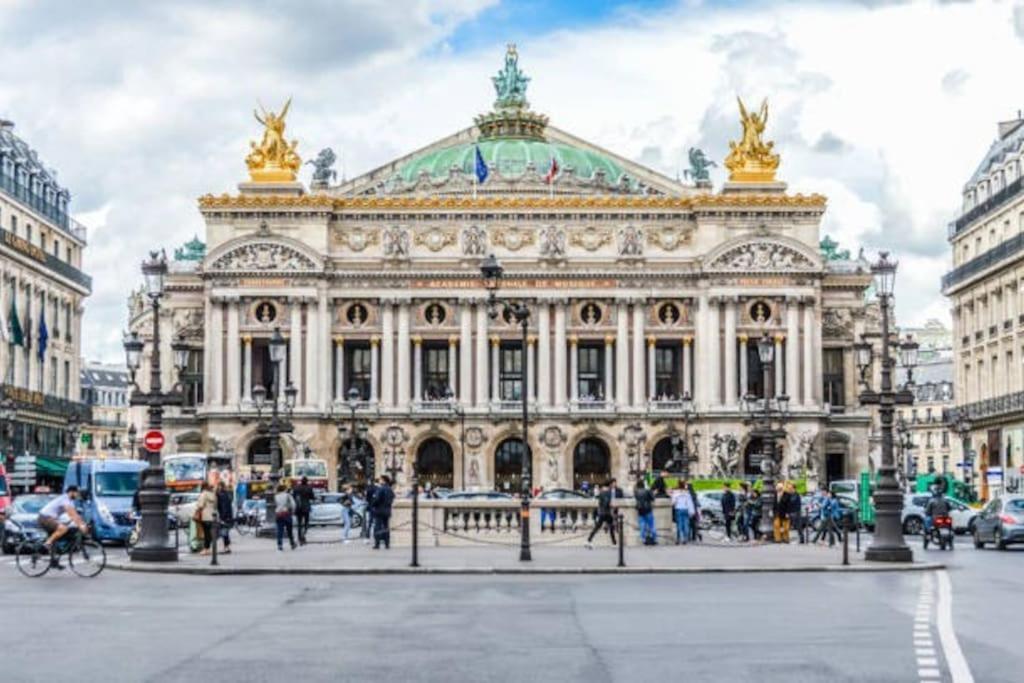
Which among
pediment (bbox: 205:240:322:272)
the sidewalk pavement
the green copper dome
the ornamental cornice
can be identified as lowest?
the sidewalk pavement

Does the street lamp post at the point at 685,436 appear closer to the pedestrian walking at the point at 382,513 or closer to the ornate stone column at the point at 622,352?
the ornate stone column at the point at 622,352

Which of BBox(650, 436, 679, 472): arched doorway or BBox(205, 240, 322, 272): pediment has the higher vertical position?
BBox(205, 240, 322, 272): pediment

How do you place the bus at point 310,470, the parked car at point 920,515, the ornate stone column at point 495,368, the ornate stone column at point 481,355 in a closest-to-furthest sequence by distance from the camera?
1. the parked car at point 920,515
2. the bus at point 310,470
3. the ornate stone column at point 481,355
4. the ornate stone column at point 495,368

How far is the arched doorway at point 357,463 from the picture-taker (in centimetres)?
10400

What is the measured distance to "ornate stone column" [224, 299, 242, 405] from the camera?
110750 mm

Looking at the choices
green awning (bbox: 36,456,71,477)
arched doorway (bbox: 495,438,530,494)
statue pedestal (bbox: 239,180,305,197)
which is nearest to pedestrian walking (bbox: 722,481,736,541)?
green awning (bbox: 36,456,71,477)

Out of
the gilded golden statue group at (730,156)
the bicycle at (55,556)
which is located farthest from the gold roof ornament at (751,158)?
the bicycle at (55,556)

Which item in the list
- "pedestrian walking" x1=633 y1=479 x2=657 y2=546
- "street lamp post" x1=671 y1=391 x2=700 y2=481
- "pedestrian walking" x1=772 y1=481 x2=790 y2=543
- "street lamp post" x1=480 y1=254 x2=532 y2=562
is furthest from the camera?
"street lamp post" x1=671 y1=391 x2=700 y2=481

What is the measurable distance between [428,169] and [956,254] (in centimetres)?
4158

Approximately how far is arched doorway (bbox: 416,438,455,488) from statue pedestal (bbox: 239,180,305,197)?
56.9ft

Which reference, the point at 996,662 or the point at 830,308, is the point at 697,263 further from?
the point at 996,662

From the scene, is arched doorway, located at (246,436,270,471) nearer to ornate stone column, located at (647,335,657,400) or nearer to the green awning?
the green awning

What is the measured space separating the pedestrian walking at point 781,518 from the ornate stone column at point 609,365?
52173mm

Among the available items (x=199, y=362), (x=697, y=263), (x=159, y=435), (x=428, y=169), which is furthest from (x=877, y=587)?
(x=428, y=169)
